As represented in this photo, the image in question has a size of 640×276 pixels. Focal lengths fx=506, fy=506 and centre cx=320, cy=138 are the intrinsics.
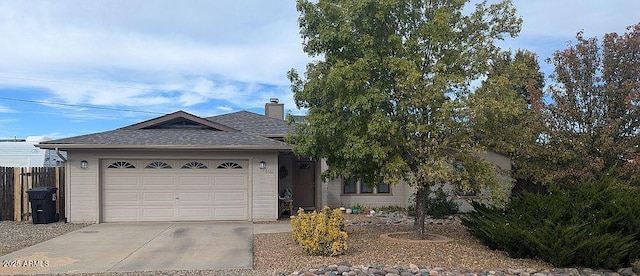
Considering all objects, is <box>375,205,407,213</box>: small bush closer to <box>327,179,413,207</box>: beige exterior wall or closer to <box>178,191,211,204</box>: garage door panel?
<box>327,179,413,207</box>: beige exterior wall

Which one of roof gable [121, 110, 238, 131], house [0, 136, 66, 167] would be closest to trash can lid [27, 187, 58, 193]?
roof gable [121, 110, 238, 131]

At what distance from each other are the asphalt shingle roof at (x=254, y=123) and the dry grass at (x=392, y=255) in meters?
6.69

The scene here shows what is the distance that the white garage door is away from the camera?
45.8 ft

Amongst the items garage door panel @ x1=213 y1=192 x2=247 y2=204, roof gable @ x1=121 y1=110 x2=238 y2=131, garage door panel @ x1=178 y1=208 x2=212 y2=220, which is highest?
roof gable @ x1=121 y1=110 x2=238 y2=131

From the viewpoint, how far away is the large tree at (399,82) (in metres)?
9.09

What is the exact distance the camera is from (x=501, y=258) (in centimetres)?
863

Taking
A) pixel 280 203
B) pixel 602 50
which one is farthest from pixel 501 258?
pixel 280 203

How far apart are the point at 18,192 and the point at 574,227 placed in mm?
14177

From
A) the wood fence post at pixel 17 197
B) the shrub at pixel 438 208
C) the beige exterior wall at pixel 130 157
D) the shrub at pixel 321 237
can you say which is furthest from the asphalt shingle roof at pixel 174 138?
the shrub at pixel 321 237

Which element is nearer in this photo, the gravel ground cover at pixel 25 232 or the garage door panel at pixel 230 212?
the gravel ground cover at pixel 25 232

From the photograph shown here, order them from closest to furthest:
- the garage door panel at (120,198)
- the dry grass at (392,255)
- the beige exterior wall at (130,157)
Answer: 1. the dry grass at (392,255)
2. the beige exterior wall at (130,157)
3. the garage door panel at (120,198)

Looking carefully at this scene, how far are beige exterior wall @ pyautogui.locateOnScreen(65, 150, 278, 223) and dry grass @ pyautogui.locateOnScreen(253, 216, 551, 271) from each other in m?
3.45

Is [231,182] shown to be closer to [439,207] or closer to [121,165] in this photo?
[121,165]

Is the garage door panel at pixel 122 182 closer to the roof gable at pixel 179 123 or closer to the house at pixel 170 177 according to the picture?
the house at pixel 170 177
